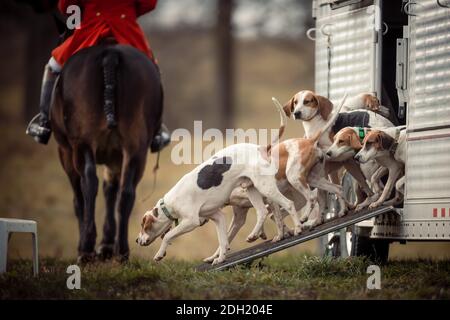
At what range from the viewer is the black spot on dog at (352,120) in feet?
29.8

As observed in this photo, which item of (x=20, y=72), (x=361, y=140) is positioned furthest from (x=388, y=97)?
(x=20, y=72)

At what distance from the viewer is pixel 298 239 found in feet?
27.6

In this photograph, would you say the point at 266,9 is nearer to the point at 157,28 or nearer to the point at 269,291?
the point at 157,28

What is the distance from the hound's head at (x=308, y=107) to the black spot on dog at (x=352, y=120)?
156mm

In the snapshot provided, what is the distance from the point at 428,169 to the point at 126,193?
3.80 metres

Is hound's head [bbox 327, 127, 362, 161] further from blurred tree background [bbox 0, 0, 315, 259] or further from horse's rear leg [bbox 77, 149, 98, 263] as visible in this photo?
blurred tree background [bbox 0, 0, 315, 259]

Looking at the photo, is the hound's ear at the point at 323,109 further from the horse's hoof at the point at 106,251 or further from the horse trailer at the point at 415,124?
the horse's hoof at the point at 106,251

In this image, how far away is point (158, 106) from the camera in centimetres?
1139

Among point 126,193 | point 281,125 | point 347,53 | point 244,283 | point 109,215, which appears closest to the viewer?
point 244,283

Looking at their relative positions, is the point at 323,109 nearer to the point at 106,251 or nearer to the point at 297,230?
the point at 297,230

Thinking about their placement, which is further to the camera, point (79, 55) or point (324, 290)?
point (79, 55)

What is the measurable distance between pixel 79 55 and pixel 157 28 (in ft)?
71.0

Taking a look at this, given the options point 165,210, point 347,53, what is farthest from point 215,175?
point 347,53
